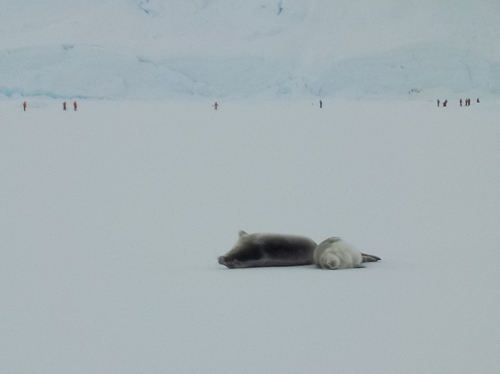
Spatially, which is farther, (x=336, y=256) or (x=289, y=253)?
(x=289, y=253)

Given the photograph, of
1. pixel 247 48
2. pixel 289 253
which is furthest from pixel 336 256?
pixel 247 48

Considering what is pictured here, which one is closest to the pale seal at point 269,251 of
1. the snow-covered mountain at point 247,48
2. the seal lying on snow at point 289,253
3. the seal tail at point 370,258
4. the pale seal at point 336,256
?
the seal lying on snow at point 289,253

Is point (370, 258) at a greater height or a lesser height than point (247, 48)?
lesser

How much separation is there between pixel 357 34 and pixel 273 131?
2606 centimetres

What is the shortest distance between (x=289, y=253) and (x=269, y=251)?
127 millimetres

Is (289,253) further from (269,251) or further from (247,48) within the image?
(247,48)

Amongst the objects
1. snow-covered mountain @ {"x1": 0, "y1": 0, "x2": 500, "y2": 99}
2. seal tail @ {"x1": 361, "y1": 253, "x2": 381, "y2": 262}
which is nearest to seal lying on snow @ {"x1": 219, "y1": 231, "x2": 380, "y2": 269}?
seal tail @ {"x1": 361, "y1": 253, "x2": 381, "y2": 262}

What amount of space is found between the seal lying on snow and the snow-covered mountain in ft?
93.8

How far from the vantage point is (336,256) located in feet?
13.5

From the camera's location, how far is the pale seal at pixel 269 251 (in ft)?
13.9

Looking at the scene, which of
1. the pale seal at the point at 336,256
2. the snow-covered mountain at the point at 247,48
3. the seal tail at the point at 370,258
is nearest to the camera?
the pale seal at the point at 336,256

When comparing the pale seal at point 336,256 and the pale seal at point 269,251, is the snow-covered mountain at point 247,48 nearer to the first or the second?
the pale seal at point 269,251

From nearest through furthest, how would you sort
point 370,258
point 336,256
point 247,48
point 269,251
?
point 336,256, point 269,251, point 370,258, point 247,48

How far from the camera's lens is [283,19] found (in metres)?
38.4
